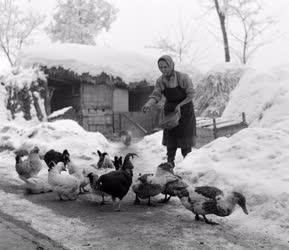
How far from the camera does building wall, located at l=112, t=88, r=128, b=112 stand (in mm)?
22495

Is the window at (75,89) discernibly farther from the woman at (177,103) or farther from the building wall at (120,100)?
the woman at (177,103)

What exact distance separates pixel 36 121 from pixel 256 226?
56.8 ft

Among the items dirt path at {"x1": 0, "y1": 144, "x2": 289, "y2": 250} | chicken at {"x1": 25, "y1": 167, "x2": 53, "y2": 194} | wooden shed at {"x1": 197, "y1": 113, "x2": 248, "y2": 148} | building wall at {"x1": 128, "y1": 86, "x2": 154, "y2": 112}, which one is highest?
building wall at {"x1": 128, "y1": 86, "x2": 154, "y2": 112}

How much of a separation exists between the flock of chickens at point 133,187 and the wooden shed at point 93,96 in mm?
12771

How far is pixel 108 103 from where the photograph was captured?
2239 cm

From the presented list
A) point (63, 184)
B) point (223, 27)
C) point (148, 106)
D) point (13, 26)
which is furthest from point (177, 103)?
point (13, 26)

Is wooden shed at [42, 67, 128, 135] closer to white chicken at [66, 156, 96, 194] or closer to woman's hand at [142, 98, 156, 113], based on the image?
white chicken at [66, 156, 96, 194]

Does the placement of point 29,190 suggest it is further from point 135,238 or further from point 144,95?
point 144,95

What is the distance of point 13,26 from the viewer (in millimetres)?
46156

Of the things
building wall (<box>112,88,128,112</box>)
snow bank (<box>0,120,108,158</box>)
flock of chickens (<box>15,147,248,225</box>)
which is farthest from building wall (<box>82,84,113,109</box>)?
flock of chickens (<box>15,147,248,225</box>)

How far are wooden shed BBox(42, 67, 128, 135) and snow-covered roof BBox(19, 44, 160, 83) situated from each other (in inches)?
12.7

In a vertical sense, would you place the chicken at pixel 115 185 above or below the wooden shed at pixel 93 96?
below

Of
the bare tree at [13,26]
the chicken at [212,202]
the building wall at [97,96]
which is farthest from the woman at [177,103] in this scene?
the bare tree at [13,26]

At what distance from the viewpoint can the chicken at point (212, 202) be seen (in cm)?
548
